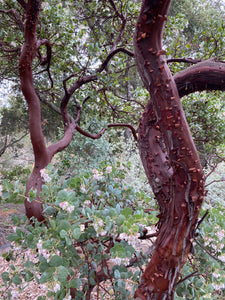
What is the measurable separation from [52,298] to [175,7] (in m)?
6.44

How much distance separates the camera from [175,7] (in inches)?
197

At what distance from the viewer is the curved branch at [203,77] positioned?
0.64 m

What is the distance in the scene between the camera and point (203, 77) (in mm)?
687

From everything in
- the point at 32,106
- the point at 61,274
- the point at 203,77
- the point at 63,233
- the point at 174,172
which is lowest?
the point at 61,274

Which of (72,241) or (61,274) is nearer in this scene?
(61,274)

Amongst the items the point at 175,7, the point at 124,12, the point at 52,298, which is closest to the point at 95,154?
the point at 124,12

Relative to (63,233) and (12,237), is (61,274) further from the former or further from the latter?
(12,237)

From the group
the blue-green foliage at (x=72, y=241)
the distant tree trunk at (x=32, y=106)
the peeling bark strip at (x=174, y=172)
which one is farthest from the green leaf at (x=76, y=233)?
the distant tree trunk at (x=32, y=106)

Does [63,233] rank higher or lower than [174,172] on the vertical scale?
lower

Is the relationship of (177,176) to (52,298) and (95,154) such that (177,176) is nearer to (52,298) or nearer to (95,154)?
(52,298)

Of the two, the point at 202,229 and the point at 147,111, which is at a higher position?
the point at 147,111

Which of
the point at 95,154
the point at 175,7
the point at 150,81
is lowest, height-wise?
the point at 150,81

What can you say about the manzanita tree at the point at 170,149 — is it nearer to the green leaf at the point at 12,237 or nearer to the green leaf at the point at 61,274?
the green leaf at the point at 61,274

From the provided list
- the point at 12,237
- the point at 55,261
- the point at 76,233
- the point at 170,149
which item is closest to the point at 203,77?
the point at 170,149
